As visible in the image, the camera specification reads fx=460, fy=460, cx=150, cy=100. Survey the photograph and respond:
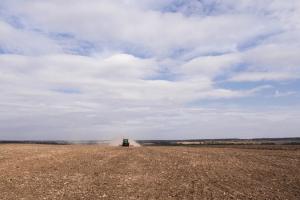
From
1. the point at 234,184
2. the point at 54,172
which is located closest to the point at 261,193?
the point at 234,184

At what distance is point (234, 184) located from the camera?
28.7 m

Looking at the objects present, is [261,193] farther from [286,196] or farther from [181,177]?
[181,177]

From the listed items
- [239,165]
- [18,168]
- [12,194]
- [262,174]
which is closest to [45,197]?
[12,194]

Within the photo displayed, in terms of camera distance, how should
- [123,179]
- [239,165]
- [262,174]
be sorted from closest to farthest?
[123,179]
[262,174]
[239,165]

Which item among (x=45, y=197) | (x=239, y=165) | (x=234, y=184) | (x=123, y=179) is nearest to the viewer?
(x=45, y=197)

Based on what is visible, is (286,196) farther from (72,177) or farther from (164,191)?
(72,177)

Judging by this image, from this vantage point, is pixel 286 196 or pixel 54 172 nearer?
pixel 286 196

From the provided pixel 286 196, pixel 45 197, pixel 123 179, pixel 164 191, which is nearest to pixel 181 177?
pixel 123 179

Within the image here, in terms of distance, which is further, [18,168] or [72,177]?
[18,168]

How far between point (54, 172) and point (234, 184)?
1363 cm

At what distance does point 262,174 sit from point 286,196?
9.72 m

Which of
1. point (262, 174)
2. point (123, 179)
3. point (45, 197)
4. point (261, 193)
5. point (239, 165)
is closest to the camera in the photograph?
point (45, 197)

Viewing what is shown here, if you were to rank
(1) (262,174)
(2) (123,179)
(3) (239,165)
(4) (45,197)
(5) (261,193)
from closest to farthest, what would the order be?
1. (4) (45,197)
2. (5) (261,193)
3. (2) (123,179)
4. (1) (262,174)
5. (3) (239,165)

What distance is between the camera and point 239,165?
135 ft
